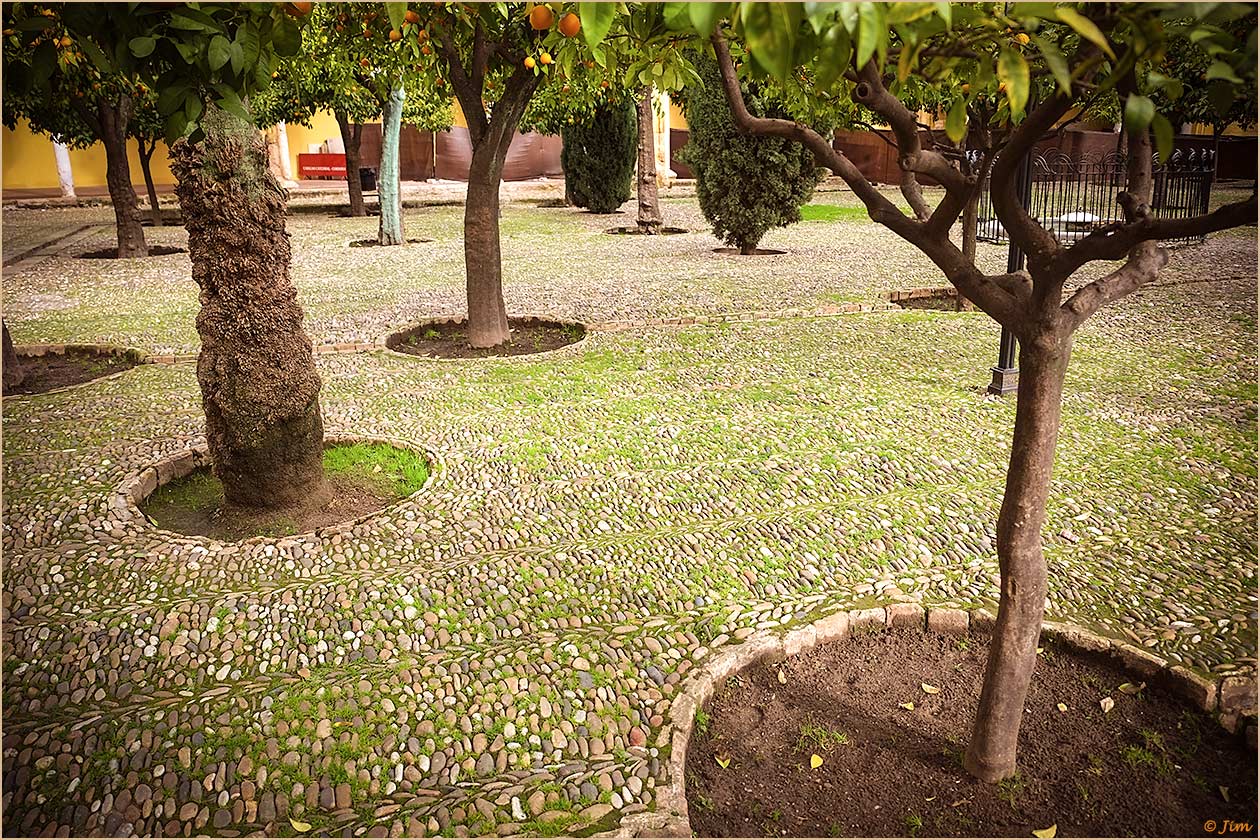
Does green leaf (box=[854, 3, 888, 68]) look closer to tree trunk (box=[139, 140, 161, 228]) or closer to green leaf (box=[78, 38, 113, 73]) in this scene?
green leaf (box=[78, 38, 113, 73])

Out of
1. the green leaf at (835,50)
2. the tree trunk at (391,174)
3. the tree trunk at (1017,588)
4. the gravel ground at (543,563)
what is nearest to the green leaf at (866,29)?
the green leaf at (835,50)

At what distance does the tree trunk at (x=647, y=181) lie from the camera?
1466cm

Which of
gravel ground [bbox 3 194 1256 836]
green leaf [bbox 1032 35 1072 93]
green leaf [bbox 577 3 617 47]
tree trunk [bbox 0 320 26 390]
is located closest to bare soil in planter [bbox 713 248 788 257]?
gravel ground [bbox 3 194 1256 836]

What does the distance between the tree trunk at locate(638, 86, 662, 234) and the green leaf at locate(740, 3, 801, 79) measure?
44.9 feet

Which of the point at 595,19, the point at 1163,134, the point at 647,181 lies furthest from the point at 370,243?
the point at 1163,134

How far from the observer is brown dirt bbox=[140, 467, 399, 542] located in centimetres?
417

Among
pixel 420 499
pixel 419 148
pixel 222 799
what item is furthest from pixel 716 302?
pixel 419 148

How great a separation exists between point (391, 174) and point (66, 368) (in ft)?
24.8

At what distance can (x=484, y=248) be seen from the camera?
7227 mm

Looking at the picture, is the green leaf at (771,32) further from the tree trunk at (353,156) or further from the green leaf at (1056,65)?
the tree trunk at (353,156)

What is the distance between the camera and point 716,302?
9.12 metres

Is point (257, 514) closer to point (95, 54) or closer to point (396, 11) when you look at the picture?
point (95, 54)

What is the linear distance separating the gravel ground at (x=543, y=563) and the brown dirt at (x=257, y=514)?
243 millimetres

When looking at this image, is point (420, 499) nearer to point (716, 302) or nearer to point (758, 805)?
point (758, 805)
